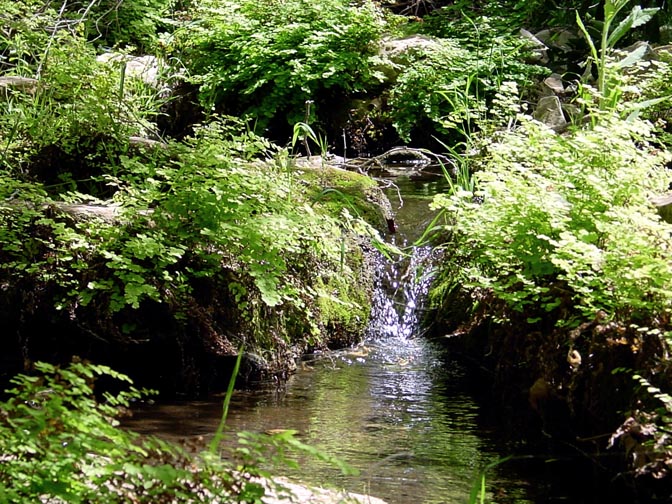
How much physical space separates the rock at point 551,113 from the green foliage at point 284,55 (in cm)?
236

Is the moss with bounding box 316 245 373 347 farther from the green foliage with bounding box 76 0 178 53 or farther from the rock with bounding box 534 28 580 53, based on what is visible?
the green foliage with bounding box 76 0 178 53

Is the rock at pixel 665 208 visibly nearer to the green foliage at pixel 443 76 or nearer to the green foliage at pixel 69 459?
the green foliage at pixel 69 459

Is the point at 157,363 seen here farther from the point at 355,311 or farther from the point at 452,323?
the point at 452,323

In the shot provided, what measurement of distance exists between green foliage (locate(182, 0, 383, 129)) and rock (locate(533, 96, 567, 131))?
236 centimetres

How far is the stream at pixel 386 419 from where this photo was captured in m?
4.04

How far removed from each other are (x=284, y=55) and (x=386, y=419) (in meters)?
7.13

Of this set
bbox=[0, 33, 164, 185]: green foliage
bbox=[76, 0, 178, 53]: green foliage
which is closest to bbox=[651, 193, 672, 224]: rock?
bbox=[0, 33, 164, 185]: green foliage

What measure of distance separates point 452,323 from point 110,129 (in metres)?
2.87

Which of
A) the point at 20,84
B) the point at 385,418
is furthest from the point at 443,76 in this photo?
the point at 385,418

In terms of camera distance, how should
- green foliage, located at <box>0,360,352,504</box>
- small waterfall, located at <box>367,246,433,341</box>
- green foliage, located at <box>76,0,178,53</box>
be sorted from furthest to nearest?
1. green foliage, located at <box>76,0,178,53</box>
2. small waterfall, located at <box>367,246,433,341</box>
3. green foliage, located at <box>0,360,352,504</box>

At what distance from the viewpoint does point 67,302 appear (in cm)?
498

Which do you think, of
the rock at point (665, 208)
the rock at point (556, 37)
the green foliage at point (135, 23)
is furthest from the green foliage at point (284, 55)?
the rock at point (665, 208)

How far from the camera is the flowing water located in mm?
4043

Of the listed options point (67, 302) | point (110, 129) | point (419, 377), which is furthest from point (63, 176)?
point (419, 377)
